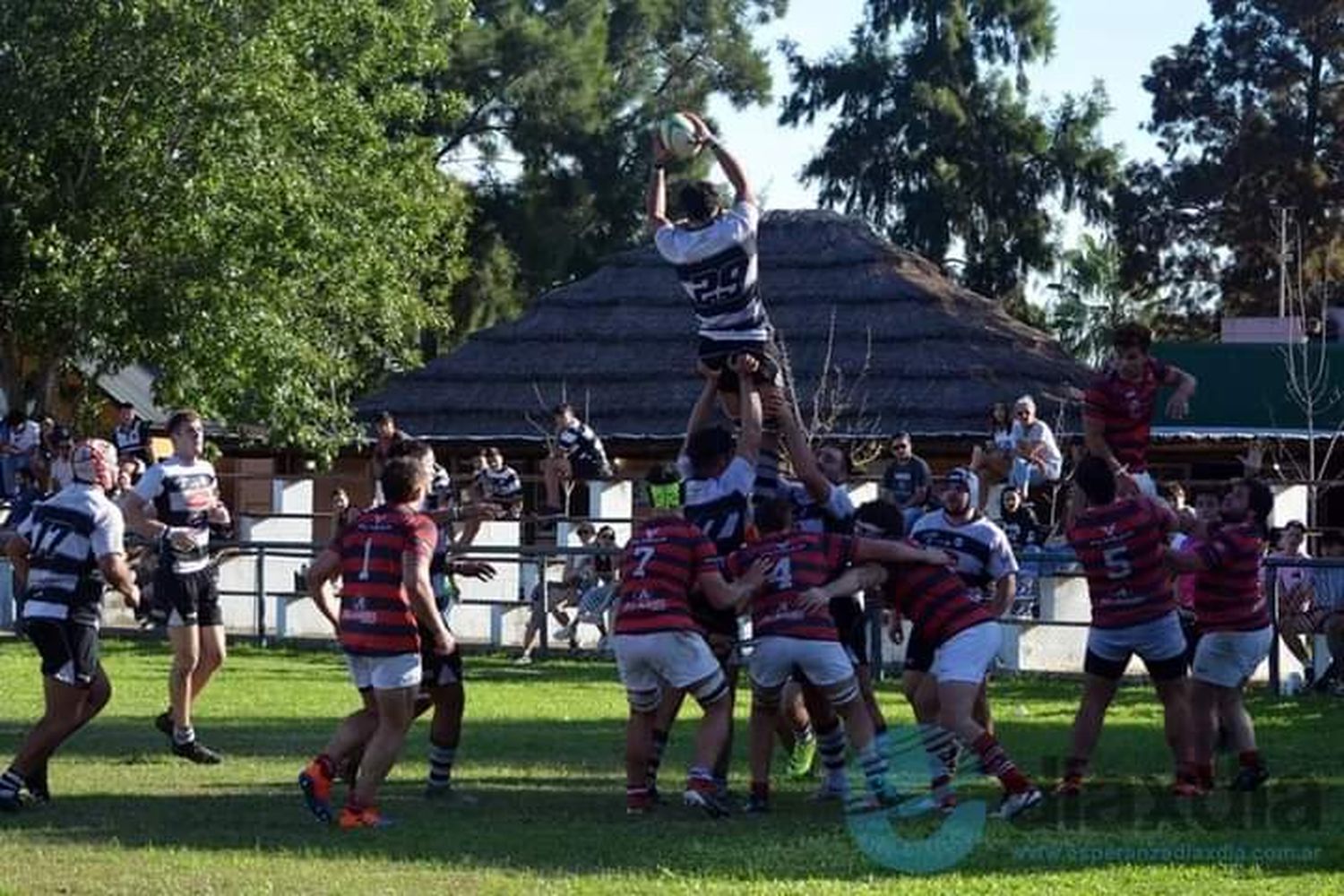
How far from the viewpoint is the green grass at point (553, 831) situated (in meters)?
11.8

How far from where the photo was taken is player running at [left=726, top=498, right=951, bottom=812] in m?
14.0

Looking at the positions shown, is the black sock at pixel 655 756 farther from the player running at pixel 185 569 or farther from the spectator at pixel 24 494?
the spectator at pixel 24 494

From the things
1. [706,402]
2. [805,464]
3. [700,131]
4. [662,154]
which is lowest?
[805,464]

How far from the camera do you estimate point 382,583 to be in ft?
45.0

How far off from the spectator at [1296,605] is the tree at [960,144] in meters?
40.2

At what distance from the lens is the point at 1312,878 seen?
11.9 m

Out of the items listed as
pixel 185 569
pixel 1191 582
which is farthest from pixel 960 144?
pixel 185 569

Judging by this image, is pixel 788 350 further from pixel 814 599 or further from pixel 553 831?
pixel 553 831

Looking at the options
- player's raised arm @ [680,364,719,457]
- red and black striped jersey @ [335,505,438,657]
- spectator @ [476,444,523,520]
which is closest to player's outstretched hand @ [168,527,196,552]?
red and black striped jersey @ [335,505,438,657]

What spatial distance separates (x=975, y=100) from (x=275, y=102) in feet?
104

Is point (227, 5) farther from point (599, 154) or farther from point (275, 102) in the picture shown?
point (599, 154)

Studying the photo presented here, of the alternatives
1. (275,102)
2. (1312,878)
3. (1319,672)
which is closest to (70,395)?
(275,102)

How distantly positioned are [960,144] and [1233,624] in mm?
49776

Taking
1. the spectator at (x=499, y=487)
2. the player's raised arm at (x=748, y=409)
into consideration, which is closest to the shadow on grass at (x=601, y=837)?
the player's raised arm at (x=748, y=409)
